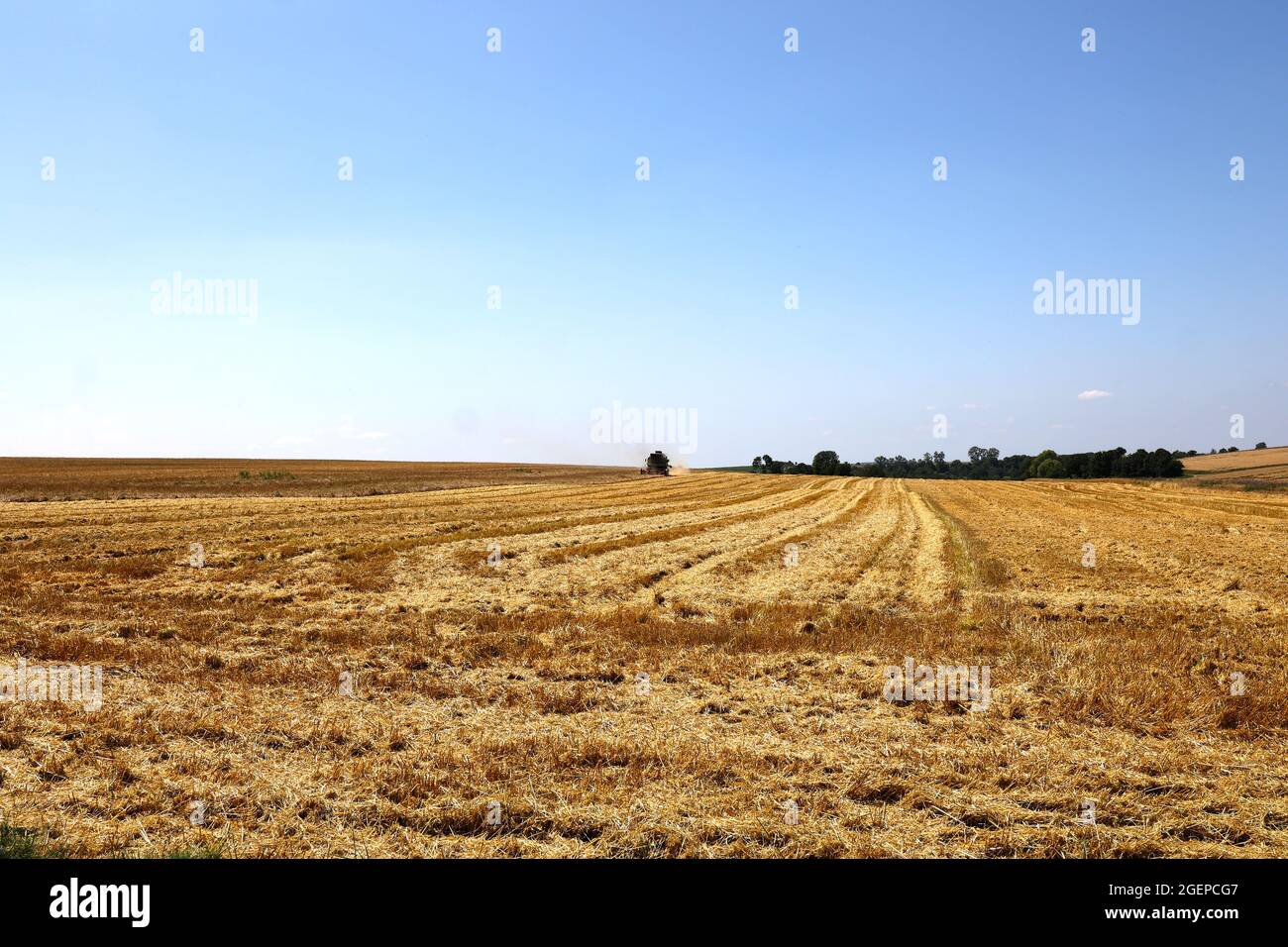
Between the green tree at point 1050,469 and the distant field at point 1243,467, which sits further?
the green tree at point 1050,469

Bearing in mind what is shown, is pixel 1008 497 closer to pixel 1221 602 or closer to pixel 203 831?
pixel 1221 602

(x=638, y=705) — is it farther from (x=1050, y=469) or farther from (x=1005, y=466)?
(x=1005, y=466)

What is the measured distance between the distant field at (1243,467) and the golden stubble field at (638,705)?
225 ft

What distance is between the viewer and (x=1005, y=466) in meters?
170

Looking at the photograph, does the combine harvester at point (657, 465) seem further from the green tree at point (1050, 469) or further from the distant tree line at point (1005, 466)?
the green tree at point (1050, 469)

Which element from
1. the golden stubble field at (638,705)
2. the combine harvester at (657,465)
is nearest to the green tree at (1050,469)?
the combine harvester at (657,465)

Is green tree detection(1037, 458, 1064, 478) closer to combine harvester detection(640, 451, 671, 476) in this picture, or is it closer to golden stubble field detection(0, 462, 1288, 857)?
combine harvester detection(640, 451, 671, 476)

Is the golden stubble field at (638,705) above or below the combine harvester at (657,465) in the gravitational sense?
below

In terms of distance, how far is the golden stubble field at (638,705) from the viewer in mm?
6059

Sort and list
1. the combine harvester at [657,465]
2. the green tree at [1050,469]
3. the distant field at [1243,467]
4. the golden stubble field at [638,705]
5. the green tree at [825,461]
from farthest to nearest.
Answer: the green tree at [825,461] < the green tree at [1050,469] < the combine harvester at [657,465] < the distant field at [1243,467] < the golden stubble field at [638,705]

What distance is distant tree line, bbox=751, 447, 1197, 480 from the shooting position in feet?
358

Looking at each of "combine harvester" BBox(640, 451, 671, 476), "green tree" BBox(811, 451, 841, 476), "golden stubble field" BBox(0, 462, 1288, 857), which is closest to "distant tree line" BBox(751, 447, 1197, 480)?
"green tree" BBox(811, 451, 841, 476)
